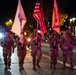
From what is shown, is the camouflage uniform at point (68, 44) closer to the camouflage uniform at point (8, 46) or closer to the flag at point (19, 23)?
the flag at point (19, 23)

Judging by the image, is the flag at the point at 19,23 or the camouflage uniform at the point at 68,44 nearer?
the camouflage uniform at the point at 68,44

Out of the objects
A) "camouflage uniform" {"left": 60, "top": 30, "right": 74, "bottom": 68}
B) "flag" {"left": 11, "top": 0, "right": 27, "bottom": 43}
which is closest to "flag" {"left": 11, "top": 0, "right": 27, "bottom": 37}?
"flag" {"left": 11, "top": 0, "right": 27, "bottom": 43}

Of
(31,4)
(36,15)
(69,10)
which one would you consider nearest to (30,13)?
(31,4)

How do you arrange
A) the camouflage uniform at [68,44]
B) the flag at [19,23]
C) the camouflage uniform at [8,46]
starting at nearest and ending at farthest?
the camouflage uniform at [8,46], the camouflage uniform at [68,44], the flag at [19,23]

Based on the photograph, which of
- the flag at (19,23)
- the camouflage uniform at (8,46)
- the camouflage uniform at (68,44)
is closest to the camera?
the camouflage uniform at (8,46)

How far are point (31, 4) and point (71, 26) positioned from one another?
19.7 meters

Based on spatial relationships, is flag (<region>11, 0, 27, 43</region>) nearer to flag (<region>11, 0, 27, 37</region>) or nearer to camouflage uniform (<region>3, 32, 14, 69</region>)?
flag (<region>11, 0, 27, 37</region>)

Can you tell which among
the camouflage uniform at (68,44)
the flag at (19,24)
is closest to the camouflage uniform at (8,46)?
the flag at (19,24)

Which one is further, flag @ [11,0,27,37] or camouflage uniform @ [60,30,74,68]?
flag @ [11,0,27,37]

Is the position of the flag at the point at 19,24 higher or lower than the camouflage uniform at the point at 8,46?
higher

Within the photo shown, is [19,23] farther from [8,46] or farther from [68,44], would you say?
[68,44]

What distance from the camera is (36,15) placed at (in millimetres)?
15242

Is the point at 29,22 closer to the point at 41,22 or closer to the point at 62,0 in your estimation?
the point at 62,0

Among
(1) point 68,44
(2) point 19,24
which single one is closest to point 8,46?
(2) point 19,24
